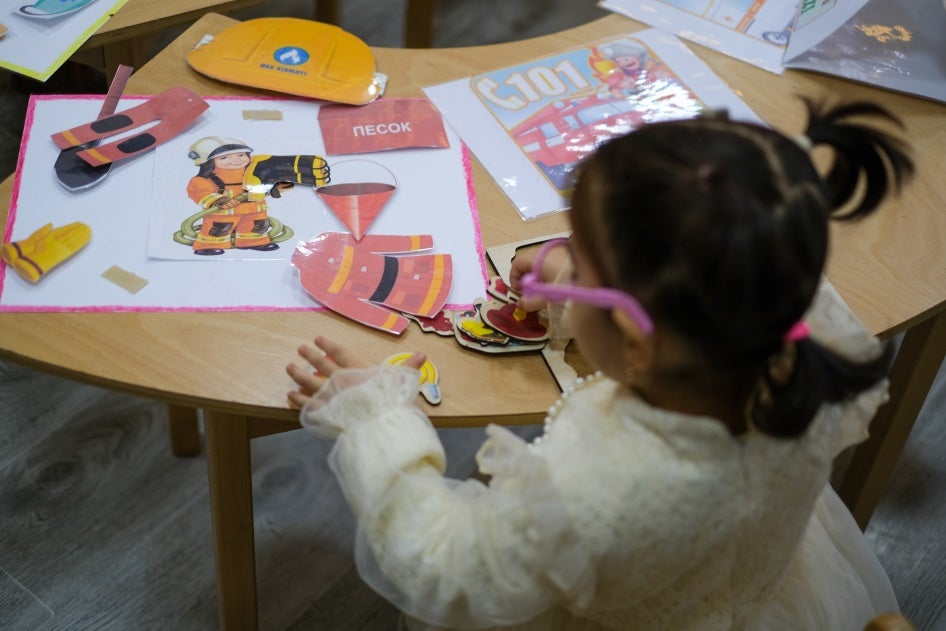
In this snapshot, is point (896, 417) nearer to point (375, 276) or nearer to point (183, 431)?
point (375, 276)

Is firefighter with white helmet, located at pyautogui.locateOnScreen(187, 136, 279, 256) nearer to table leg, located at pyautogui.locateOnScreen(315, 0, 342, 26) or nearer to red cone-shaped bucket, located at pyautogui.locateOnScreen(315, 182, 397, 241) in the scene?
red cone-shaped bucket, located at pyautogui.locateOnScreen(315, 182, 397, 241)

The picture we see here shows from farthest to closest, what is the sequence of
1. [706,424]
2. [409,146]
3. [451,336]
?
1. [409,146]
2. [451,336]
3. [706,424]

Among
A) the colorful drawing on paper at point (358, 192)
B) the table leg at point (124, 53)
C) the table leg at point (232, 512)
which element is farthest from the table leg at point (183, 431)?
the colorful drawing on paper at point (358, 192)

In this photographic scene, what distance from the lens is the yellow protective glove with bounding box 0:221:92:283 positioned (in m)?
0.89

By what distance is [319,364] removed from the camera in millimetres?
839

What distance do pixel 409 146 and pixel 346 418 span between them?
0.39 meters

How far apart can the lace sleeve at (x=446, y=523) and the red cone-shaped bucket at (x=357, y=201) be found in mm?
239

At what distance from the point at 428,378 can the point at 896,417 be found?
2.68 ft

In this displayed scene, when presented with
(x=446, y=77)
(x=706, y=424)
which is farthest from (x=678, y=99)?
(x=706, y=424)

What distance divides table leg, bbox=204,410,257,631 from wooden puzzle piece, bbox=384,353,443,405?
0.19 metres

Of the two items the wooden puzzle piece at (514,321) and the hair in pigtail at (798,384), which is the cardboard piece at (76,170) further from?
Answer: the hair in pigtail at (798,384)

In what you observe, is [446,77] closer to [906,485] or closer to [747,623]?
[747,623]

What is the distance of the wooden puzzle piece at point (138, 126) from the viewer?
1.02 metres

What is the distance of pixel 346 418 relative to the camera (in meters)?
Result: 0.80
